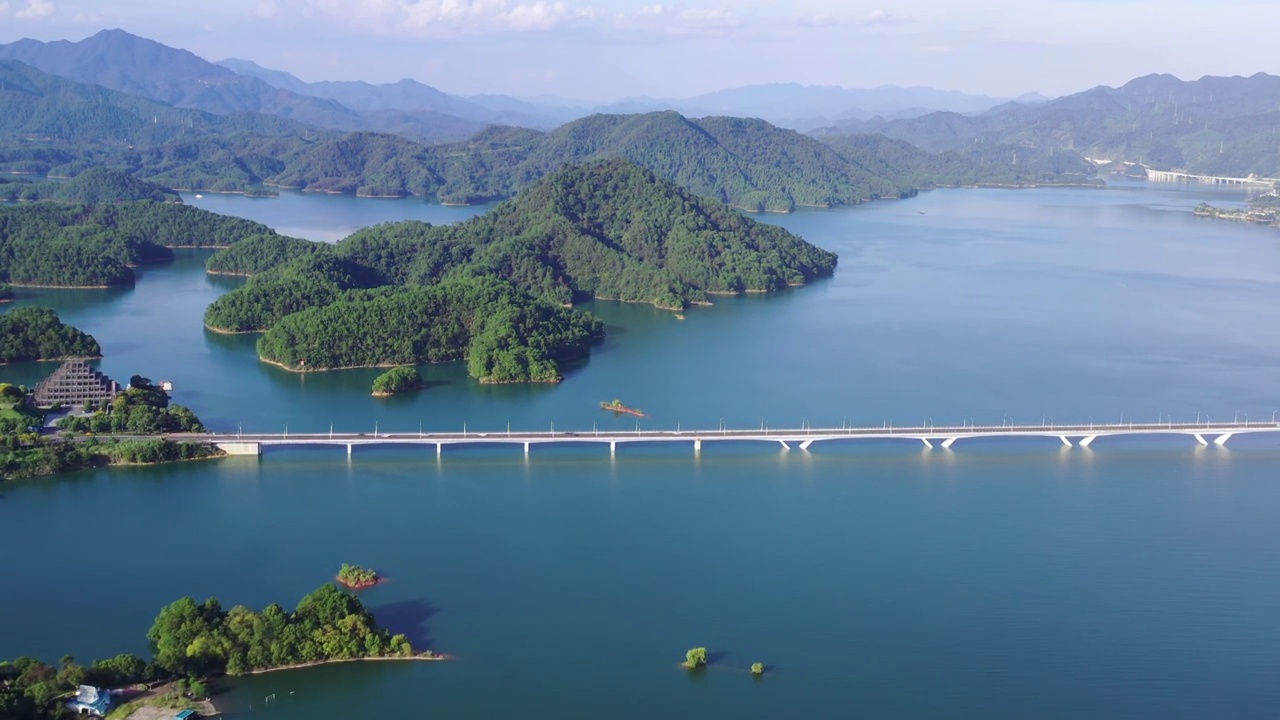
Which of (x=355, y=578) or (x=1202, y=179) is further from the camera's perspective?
(x=1202, y=179)

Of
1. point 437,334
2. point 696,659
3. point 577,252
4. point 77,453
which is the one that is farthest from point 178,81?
point 696,659

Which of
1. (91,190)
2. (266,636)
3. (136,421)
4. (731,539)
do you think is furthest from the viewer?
(91,190)

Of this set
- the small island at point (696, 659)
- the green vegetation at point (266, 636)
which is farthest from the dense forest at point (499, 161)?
the green vegetation at point (266, 636)

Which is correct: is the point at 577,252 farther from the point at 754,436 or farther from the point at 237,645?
the point at 237,645

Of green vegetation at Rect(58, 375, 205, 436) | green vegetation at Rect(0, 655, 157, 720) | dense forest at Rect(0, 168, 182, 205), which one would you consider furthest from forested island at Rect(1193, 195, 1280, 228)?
green vegetation at Rect(0, 655, 157, 720)

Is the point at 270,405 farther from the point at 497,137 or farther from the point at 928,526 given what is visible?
the point at 497,137

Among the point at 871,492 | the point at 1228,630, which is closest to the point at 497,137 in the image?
the point at 871,492

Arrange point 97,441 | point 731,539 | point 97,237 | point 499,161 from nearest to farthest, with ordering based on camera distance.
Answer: point 731,539
point 97,441
point 97,237
point 499,161

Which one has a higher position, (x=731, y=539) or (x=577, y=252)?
(x=577, y=252)
